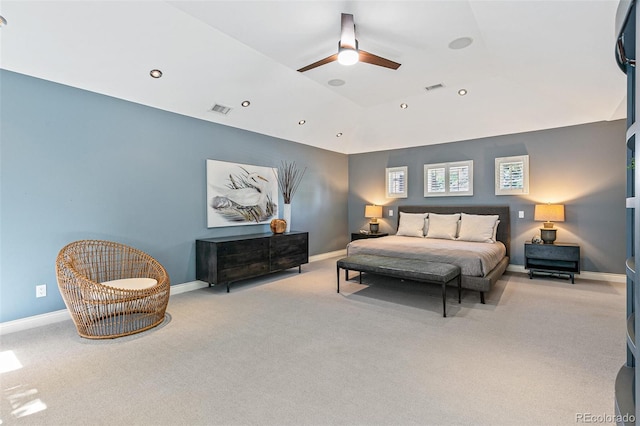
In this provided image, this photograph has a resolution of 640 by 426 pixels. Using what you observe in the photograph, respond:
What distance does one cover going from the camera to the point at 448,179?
6633mm

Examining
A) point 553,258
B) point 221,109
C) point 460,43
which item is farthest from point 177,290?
point 553,258

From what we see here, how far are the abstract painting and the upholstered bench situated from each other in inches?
77.5

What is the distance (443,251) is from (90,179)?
4714 mm

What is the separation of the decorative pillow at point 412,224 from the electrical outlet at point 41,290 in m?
5.61

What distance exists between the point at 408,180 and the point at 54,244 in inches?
249

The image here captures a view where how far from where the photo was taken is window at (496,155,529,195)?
575 cm

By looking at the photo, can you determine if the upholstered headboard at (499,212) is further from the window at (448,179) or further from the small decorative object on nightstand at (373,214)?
the small decorative object on nightstand at (373,214)

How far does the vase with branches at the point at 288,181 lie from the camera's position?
599 centimetres

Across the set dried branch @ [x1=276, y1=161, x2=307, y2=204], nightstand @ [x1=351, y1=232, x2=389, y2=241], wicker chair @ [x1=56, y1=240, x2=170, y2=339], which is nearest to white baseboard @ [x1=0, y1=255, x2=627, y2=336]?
wicker chair @ [x1=56, y1=240, x2=170, y2=339]

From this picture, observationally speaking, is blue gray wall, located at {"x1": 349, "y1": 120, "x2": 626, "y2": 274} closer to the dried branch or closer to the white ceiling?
the white ceiling

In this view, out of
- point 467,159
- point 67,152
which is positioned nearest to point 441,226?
point 467,159

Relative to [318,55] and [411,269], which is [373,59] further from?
[411,269]

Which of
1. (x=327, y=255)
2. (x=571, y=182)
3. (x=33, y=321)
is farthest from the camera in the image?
(x=327, y=255)

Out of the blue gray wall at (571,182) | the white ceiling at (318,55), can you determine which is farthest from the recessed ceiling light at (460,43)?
the blue gray wall at (571,182)
